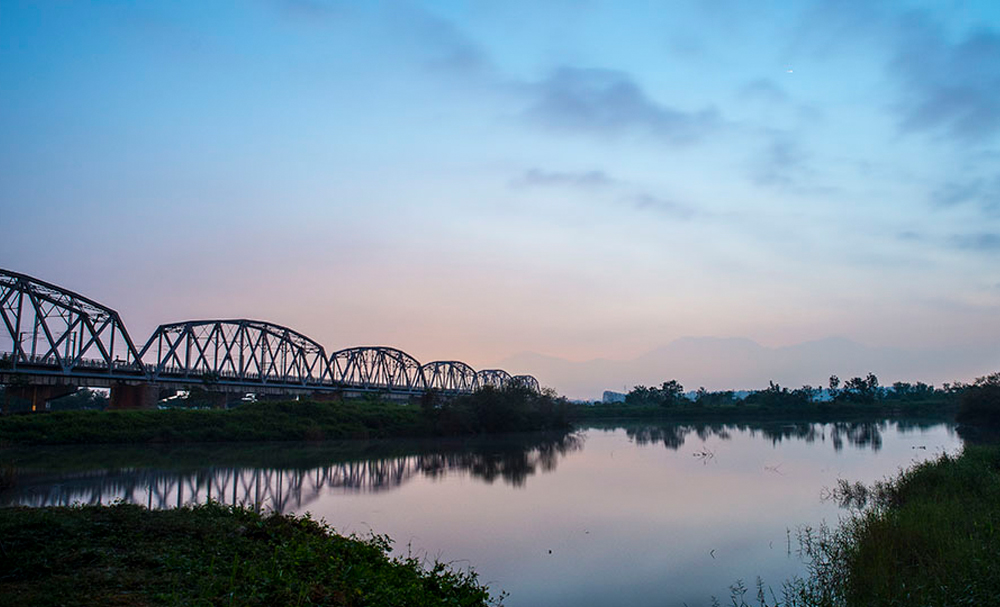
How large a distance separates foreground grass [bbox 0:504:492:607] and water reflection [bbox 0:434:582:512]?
4905mm

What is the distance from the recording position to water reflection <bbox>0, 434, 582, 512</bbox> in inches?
731

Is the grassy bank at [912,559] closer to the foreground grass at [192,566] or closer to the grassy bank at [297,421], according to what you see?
the foreground grass at [192,566]

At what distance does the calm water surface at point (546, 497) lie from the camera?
11523 mm

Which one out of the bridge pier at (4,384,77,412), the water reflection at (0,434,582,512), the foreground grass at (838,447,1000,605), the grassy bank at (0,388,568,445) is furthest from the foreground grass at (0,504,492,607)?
the bridge pier at (4,384,77,412)

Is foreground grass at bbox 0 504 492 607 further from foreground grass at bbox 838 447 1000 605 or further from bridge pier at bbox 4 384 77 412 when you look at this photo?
bridge pier at bbox 4 384 77 412

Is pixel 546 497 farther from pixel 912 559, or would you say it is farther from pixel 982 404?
pixel 982 404

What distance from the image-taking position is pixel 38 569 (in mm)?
6887

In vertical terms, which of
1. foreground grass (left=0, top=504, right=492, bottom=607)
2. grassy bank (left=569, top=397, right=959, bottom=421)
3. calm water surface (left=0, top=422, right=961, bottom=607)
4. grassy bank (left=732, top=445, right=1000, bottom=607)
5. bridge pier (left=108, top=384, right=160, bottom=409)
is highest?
bridge pier (left=108, top=384, right=160, bottom=409)

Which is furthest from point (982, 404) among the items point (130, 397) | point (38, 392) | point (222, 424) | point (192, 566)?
point (38, 392)

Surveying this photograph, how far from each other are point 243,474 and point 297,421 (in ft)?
68.3

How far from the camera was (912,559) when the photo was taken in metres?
9.62

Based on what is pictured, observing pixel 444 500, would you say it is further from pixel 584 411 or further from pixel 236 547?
pixel 584 411

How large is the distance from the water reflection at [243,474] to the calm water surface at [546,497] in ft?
0.29

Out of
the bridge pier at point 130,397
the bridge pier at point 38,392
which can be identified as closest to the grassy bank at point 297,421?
the bridge pier at point 38,392
